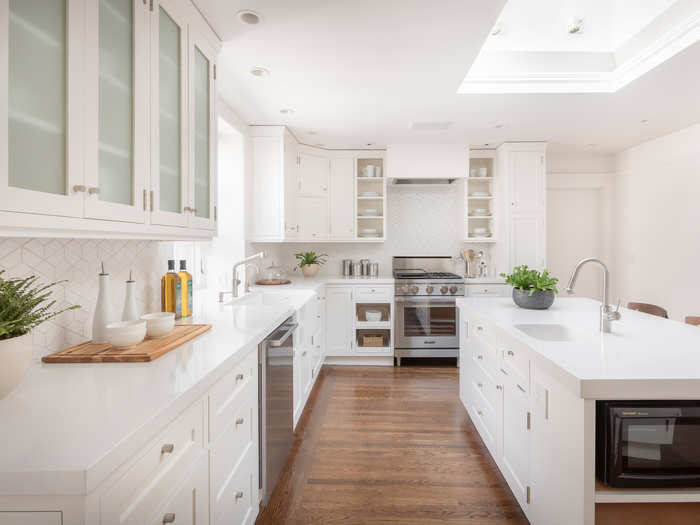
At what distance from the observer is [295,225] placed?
13.2ft

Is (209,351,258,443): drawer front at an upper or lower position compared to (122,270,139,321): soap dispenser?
lower

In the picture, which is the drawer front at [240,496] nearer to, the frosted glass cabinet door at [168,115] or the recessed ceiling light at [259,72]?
the frosted glass cabinet door at [168,115]

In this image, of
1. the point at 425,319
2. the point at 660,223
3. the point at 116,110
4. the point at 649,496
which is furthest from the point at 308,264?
the point at 660,223

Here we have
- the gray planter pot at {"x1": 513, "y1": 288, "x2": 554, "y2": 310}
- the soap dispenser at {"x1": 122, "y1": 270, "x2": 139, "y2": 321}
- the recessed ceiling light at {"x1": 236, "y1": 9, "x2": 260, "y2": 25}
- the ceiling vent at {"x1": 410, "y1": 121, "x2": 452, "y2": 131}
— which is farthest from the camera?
the ceiling vent at {"x1": 410, "y1": 121, "x2": 452, "y2": 131}

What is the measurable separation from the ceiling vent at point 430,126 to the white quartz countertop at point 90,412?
285 cm

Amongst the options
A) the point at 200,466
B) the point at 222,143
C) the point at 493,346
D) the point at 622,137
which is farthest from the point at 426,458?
the point at 622,137

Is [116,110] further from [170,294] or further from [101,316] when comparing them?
[170,294]

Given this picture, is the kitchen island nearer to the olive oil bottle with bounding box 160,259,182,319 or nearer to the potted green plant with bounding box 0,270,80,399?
the potted green plant with bounding box 0,270,80,399

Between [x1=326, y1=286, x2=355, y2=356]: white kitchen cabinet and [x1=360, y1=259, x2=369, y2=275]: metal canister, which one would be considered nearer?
[x1=326, y1=286, x2=355, y2=356]: white kitchen cabinet

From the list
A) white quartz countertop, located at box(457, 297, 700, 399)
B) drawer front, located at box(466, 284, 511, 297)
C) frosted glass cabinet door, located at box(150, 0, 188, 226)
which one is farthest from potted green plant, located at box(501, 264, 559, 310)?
frosted glass cabinet door, located at box(150, 0, 188, 226)

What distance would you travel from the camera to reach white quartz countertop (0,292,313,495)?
0.65 metres

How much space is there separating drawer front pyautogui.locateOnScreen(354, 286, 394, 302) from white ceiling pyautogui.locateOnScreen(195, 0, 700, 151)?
1636 mm

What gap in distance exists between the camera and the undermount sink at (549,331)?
6.18 ft

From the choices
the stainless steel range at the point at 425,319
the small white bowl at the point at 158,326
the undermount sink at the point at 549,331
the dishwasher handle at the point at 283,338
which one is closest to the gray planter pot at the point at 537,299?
the undermount sink at the point at 549,331
